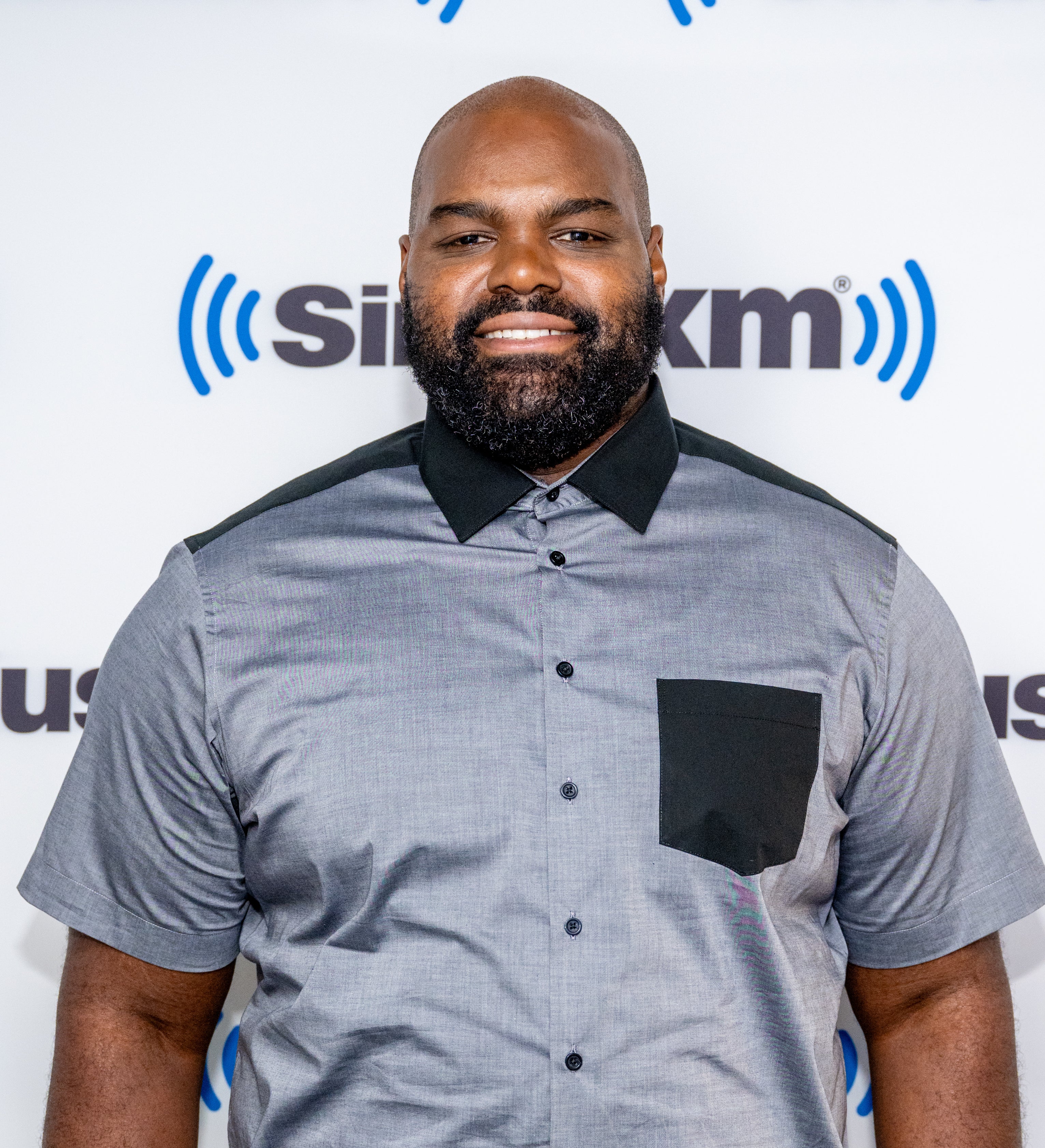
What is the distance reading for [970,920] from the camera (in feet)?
4.29

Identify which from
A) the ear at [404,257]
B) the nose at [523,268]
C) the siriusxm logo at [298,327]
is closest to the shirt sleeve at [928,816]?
the nose at [523,268]

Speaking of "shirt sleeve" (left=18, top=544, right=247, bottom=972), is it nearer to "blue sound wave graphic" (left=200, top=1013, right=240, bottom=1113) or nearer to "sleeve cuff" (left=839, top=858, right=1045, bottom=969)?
"blue sound wave graphic" (left=200, top=1013, right=240, bottom=1113)

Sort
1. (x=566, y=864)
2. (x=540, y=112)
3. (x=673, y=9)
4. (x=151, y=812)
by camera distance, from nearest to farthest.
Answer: (x=566, y=864) < (x=151, y=812) < (x=540, y=112) < (x=673, y=9)

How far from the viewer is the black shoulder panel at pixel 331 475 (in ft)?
4.45

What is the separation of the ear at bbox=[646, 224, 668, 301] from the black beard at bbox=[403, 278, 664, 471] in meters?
0.11

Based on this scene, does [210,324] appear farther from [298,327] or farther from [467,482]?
[467,482]

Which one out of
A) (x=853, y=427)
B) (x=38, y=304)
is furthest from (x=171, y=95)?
(x=853, y=427)

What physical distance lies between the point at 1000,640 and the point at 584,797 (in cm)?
80

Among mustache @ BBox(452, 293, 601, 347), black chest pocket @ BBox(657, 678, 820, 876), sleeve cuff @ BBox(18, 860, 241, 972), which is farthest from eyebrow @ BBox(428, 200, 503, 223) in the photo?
sleeve cuff @ BBox(18, 860, 241, 972)

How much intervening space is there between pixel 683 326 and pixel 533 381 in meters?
0.45

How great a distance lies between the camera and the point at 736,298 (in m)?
1.70

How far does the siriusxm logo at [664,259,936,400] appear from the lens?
169cm

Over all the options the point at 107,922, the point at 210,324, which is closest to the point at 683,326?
the point at 210,324

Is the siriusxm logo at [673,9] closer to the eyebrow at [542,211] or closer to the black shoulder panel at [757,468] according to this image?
the eyebrow at [542,211]
